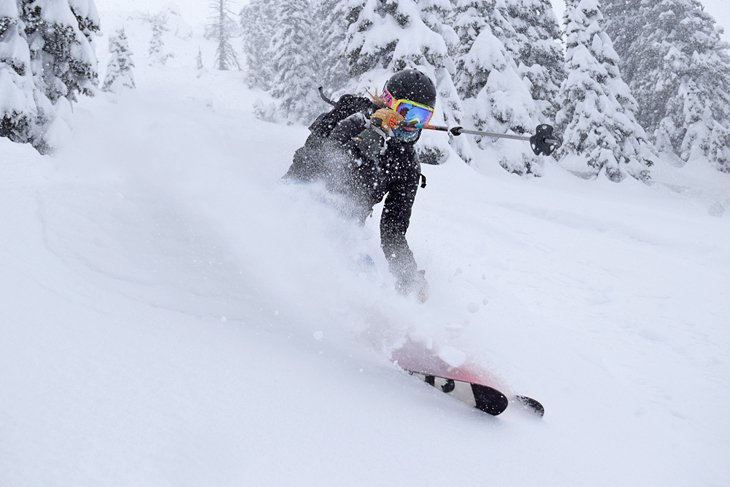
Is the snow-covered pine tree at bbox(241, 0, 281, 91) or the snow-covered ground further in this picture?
the snow-covered pine tree at bbox(241, 0, 281, 91)

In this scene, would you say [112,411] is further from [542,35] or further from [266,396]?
[542,35]

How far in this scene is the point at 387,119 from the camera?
13.2ft

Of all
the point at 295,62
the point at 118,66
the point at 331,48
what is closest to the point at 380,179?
the point at 331,48

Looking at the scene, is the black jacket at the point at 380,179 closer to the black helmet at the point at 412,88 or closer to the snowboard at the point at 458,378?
the black helmet at the point at 412,88

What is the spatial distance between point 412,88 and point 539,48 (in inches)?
923

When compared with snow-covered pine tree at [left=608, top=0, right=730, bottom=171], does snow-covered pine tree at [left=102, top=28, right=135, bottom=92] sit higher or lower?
lower

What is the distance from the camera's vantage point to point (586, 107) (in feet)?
73.8

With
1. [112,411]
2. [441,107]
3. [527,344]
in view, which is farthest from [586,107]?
[112,411]

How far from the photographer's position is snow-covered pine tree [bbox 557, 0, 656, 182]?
2247cm

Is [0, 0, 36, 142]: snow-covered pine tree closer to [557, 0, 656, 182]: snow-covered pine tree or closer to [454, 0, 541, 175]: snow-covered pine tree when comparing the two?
[454, 0, 541, 175]: snow-covered pine tree

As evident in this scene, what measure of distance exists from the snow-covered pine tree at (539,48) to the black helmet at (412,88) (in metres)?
21.6

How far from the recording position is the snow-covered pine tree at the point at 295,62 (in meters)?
30.5

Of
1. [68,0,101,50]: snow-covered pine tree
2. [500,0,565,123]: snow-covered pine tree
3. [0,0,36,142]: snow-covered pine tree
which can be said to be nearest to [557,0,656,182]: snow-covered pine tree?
[500,0,565,123]: snow-covered pine tree

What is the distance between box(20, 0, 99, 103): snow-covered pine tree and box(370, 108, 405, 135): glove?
8273 mm
